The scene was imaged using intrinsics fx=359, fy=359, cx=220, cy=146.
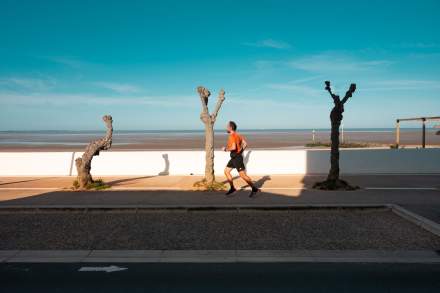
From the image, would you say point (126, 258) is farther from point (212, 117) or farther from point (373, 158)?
point (373, 158)

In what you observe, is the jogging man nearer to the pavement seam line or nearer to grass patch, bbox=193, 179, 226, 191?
grass patch, bbox=193, 179, 226, 191

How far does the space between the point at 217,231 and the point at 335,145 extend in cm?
538

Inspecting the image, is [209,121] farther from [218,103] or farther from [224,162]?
[224,162]

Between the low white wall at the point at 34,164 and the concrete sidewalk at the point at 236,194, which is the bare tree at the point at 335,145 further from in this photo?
the low white wall at the point at 34,164

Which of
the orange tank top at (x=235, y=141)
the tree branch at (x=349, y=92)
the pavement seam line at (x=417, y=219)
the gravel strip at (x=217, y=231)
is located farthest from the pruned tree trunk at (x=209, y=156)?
the pavement seam line at (x=417, y=219)

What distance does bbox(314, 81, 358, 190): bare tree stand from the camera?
9.57m

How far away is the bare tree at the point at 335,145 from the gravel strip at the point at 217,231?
2531 mm

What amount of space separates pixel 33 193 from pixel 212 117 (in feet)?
16.9

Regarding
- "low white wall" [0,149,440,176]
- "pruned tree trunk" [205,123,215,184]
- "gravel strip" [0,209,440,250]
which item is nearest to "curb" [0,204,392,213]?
"gravel strip" [0,209,440,250]

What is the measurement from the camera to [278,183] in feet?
34.9
